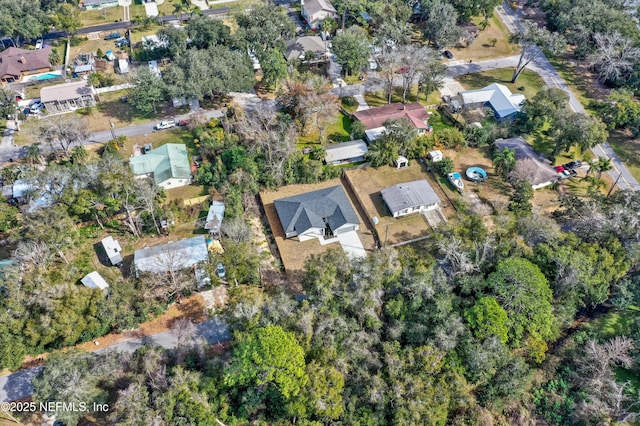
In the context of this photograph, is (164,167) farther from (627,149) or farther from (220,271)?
(627,149)

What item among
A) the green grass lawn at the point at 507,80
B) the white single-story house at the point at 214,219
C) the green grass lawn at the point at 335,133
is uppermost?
the green grass lawn at the point at 507,80

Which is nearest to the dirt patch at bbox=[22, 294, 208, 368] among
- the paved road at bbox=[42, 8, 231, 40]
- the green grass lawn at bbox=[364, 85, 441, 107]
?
the green grass lawn at bbox=[364, 85, 441, 107]

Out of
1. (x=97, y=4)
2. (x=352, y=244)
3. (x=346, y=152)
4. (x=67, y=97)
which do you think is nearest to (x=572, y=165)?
(x=346, y=152)

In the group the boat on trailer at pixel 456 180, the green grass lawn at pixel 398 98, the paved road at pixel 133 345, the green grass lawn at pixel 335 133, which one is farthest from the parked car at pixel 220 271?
the green grass lawn at pixel 398 98

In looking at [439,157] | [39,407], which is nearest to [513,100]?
[439,157]

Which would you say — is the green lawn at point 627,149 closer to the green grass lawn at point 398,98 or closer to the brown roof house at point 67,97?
the green grass lawn at point 398,98

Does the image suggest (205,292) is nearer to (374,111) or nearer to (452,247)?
(452,247)
